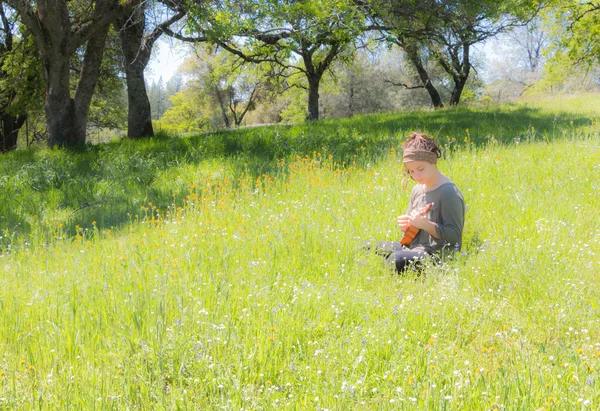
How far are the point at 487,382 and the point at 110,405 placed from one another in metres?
1.88

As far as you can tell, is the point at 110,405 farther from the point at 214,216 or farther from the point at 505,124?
the point at 505,124

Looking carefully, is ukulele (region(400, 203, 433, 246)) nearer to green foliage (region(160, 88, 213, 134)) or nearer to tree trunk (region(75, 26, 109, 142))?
tree trunk (region(75, 26, 109, 142))

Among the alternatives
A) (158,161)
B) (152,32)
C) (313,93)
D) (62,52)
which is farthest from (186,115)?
(158,161)

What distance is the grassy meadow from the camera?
229 cm

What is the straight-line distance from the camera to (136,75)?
1285 cm

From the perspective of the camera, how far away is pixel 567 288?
3.31 m

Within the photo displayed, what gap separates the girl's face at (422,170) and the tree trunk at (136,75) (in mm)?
10531

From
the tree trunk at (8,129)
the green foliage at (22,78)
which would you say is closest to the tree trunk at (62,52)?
the green foliage at (22,78)

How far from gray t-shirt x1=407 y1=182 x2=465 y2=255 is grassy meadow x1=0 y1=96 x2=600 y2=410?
235 mm

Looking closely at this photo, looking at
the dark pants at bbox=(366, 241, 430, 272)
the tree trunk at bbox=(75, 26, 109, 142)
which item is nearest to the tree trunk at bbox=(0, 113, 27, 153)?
the tree trunk at bbox=(75, 26, 109, 142)

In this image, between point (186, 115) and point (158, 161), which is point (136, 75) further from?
point (186, 115)

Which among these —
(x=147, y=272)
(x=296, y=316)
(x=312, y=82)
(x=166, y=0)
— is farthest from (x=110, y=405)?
(x=312, y=82)

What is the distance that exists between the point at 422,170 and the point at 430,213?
0.41m

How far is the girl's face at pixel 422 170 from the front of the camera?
13.1 feet
